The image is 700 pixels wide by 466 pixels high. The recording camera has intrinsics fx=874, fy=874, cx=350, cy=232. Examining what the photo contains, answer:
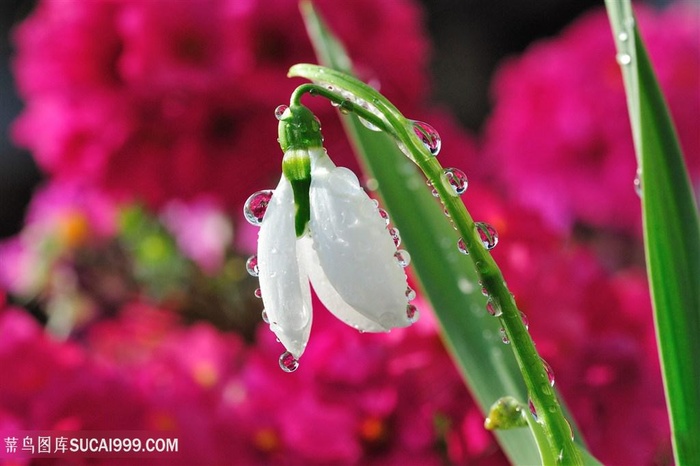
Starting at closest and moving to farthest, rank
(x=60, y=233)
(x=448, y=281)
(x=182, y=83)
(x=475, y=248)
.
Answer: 1. (x=475, y=248)
2. (x=448, y=281)
3. (x=182, y=83)
4. (x=60, y=233)

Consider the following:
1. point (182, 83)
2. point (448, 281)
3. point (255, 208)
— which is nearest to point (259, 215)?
point (255, 208)

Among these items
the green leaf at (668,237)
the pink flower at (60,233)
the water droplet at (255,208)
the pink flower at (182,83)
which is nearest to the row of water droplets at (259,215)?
the water droplet at (255,208)

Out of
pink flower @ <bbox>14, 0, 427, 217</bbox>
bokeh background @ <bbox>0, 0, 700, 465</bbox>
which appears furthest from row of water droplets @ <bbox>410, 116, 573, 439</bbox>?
pink flower @ <bbox>14, 0, 427, 217</bbox>

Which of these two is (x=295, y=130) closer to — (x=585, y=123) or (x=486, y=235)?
(x=486, y=235)

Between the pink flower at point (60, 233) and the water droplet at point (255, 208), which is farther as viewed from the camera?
the pink flower at point (60, 233)

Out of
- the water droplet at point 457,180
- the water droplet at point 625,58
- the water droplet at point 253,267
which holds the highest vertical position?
the water droplet at point 625,58

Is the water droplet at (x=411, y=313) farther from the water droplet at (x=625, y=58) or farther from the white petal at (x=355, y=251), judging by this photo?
the water droplet at (x=625, y=58)

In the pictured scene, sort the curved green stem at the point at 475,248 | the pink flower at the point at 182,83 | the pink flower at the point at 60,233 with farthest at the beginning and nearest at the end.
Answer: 1. the pink flower at the point at 60,233
2. the pink flower at the point at 182,83
3. the curved green stem at the point at 475,248
